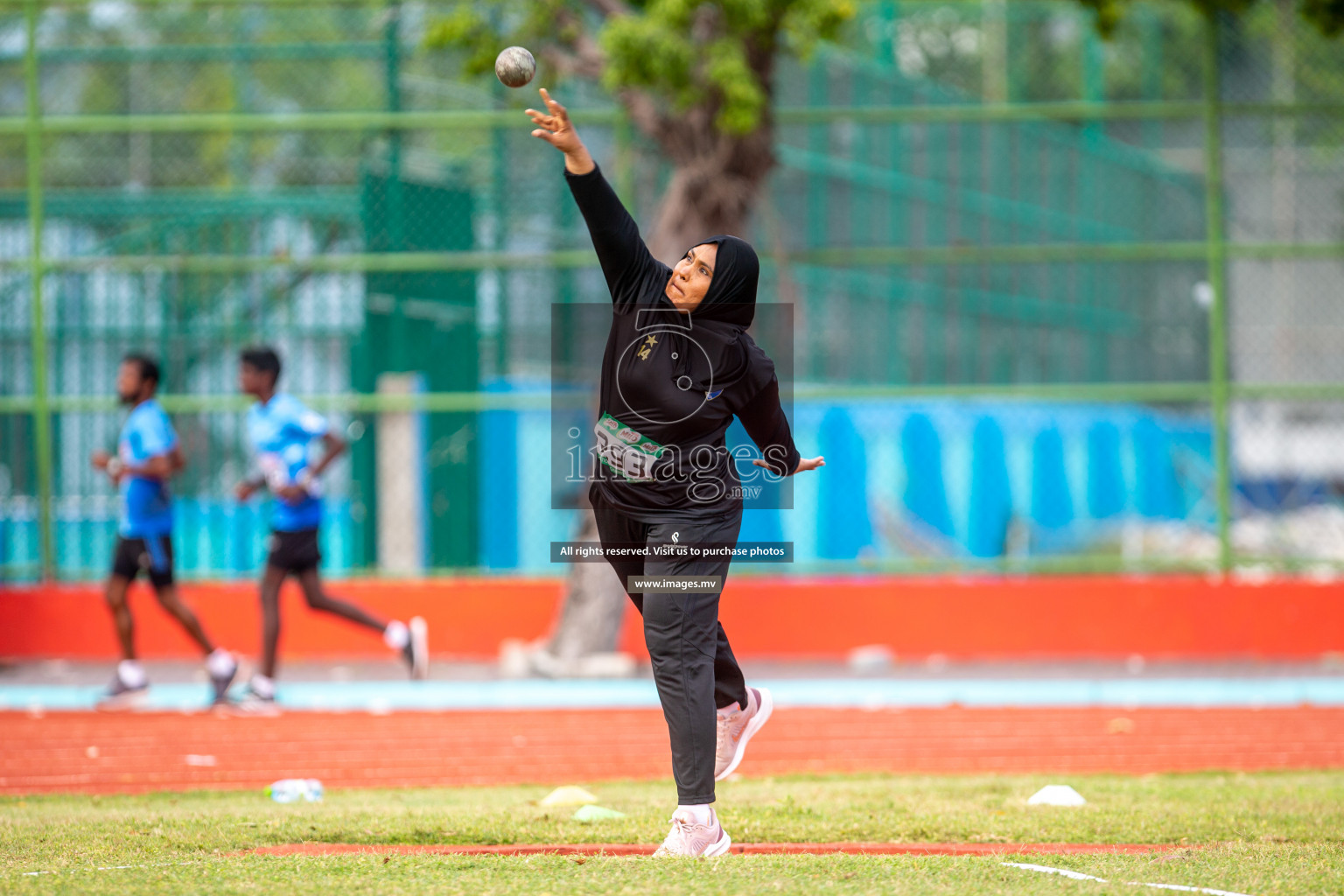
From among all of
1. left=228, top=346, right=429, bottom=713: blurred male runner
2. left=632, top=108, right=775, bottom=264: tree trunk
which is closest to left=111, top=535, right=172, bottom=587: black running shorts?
left=228, top=346, right=429, bottom=713: blurred male runner

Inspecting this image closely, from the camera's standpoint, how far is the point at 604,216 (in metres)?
4.73

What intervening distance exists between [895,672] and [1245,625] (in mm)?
2470

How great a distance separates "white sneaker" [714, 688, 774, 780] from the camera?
514 centimetres

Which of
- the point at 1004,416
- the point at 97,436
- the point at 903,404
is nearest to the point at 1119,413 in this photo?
the point at 1004,416

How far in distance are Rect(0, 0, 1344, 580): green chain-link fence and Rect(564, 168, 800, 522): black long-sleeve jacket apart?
6.20 metres

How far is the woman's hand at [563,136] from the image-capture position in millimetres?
4598

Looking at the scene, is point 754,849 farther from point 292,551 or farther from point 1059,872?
point 292,551

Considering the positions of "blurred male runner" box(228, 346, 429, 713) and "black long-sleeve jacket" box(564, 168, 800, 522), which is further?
"blurred male runner" box(228, 346, 429, 713)

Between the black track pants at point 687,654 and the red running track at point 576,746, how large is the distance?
2.47 meters

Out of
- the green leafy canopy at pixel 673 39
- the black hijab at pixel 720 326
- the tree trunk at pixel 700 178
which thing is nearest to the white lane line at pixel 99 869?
the black hijab at pixel 720 326

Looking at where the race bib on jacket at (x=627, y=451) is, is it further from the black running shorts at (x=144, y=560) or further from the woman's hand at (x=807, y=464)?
the black running shorts at (x=144, y=560)

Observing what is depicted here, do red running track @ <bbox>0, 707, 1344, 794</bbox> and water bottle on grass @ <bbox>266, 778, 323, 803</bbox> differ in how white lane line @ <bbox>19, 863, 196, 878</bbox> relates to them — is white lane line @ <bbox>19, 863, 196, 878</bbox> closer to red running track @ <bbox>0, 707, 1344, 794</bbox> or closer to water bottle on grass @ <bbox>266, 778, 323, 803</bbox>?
water bottle on grass @ <bbox>266, 778, 323, 803</bbox>

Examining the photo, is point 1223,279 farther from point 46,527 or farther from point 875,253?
point 46,527

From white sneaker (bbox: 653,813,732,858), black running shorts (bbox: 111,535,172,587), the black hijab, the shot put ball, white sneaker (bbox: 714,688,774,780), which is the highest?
the shot put ball
